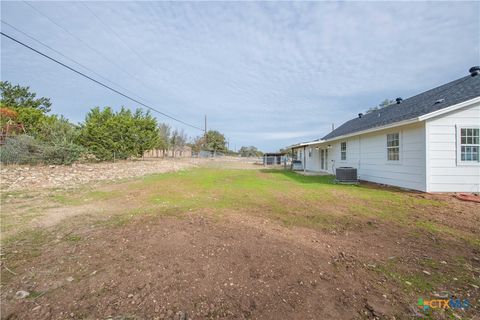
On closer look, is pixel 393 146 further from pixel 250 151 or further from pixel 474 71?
pixel 250 151

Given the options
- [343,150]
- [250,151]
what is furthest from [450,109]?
[250,151]

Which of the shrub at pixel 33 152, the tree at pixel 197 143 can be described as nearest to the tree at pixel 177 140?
the tree at pixel 197 143

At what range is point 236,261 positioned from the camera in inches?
119

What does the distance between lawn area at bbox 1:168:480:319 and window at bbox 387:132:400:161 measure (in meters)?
3.86

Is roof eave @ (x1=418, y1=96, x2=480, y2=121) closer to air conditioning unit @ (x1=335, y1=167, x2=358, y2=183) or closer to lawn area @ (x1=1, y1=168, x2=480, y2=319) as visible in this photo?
lawn area @ (x1=1, y1=168, x2=480, y2=319)

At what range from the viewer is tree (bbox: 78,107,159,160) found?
800 inches

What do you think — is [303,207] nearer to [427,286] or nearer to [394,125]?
[427,286]

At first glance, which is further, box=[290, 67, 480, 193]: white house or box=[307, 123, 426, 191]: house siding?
box=[307, 123, 426, 191]: house siding

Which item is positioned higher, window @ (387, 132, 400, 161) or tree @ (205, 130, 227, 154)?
tree @ (205, 130, 227, 154)

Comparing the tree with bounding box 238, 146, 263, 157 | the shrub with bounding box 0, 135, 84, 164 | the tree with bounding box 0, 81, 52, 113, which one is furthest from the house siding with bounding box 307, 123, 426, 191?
the tree with bounding box 238, 146, 263, 157

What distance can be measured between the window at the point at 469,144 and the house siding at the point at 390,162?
1.28 metres

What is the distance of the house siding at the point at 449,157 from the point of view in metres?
7.68

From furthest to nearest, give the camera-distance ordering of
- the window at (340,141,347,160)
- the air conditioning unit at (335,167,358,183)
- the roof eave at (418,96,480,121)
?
the window at (340,141,347,160) < the air conditioning unit at (335,167,358,183) < the roof eave at (418,96,480,121)

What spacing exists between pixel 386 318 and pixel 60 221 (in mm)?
6123
